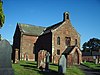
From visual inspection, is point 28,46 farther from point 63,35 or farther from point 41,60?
point 41,60

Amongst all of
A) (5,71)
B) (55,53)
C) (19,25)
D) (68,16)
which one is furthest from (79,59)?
(5,71)

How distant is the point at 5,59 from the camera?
1284 centimetres

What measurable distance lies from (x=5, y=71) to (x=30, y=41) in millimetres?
35976

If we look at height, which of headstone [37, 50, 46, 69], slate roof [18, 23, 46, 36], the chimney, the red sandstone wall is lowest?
headstone [37, 50, 46, 69]

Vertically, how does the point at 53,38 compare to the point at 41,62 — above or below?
above

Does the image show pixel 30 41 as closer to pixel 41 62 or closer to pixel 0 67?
pixel 41 62

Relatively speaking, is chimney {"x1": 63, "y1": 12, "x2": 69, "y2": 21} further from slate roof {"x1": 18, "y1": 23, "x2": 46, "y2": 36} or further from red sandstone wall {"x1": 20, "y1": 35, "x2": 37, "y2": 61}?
red sandstone wall {"x1": 20, "y1": 35, "x2": 37, "y2": 61}

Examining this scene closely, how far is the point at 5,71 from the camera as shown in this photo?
12633 mm

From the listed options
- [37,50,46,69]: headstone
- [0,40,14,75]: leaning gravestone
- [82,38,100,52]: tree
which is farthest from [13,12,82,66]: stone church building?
[82,38,100,52]: tree

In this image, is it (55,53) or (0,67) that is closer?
(0,67)

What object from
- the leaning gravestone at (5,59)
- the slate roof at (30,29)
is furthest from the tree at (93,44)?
the leaning gravestone at (5,59)

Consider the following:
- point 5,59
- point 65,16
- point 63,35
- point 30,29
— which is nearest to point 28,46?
point 30,29

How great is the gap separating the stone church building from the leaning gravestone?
28.7 meters

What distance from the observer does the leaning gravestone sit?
1266 cm
